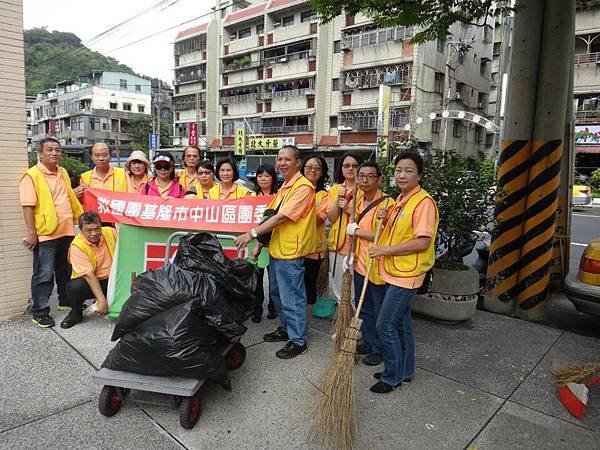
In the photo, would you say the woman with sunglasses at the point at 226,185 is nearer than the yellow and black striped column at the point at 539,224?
No

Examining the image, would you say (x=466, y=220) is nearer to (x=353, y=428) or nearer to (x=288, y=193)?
(x=288, y=193)

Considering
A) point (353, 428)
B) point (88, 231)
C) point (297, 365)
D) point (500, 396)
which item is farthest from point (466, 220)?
point (88, 231)

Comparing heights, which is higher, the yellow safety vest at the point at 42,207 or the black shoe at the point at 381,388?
the yellow safety vest at the point at 42,207

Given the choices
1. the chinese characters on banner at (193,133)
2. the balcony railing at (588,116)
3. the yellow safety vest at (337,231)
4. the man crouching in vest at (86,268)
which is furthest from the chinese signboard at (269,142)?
the man crouching in vest at (86,268)

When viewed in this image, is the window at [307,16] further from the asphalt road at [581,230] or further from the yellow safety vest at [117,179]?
the yellow safety vest at [117,179]

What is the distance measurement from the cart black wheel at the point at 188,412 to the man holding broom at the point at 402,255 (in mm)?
1230

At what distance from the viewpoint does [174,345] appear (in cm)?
243

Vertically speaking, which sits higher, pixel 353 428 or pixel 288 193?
pixel 288 193

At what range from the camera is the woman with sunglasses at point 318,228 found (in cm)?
410

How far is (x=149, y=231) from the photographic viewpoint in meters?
4.09

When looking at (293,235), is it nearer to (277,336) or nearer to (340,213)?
(340,213)

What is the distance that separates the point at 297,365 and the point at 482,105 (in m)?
38.2

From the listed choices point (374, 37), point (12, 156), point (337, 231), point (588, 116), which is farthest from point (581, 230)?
point (374, 37)

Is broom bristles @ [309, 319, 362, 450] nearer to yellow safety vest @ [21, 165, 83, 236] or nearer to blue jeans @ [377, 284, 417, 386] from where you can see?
A: blue jeans @ [377, 284, 417, 386]
